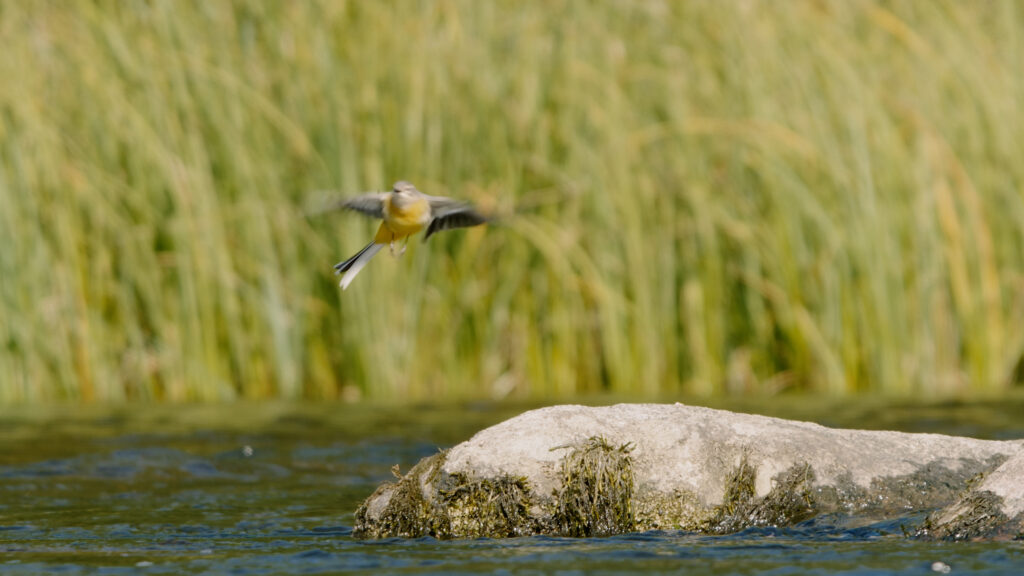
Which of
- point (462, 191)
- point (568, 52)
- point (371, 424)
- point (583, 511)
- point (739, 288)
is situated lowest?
point (583, 511)

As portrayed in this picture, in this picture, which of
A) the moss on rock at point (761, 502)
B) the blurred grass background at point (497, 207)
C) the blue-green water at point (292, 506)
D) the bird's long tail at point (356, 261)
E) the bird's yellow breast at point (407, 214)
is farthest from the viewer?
the blurred grass background at point (497, 207)

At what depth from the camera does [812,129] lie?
824 centimetres

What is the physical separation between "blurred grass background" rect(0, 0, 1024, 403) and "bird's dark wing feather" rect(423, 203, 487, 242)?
315 cm

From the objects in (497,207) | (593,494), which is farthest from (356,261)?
(497,207)

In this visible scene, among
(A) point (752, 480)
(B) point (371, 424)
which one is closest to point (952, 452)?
(A) point (752, 480)

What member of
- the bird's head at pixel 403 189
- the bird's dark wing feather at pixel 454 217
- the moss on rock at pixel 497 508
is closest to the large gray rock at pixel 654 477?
the moss on rock at pixel 497 508

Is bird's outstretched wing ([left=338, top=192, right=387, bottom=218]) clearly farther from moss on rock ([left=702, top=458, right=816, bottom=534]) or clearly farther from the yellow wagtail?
moss on rock ([left=702, top=458, right=816, bottom=534])

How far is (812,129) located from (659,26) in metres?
1.29

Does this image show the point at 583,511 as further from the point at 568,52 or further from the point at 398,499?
the point at 568,52

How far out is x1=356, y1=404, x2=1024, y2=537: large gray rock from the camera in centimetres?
426

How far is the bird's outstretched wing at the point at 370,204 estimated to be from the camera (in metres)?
4.77

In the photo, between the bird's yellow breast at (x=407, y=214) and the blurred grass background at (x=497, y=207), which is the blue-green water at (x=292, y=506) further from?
the bird's yellow breast at (x=407, y=214)

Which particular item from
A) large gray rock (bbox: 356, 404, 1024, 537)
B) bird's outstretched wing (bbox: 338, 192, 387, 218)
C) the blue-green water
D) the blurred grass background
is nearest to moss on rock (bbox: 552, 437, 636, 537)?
large gray rock (bbox: 356, 404, 1024, 537)

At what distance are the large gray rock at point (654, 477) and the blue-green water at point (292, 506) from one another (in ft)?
0.36
